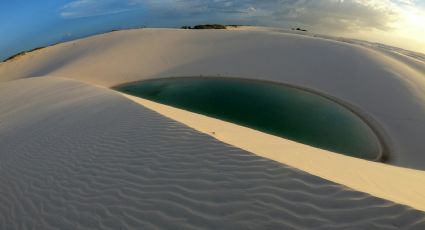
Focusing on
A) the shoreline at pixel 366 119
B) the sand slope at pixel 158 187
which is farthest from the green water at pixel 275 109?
the sand slope at pixel 158 187

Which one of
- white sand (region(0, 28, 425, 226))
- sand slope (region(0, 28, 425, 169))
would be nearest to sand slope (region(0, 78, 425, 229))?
white sand (region(0, 28, 425, 226))

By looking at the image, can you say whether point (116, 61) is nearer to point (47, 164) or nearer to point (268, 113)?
point (268, 113)

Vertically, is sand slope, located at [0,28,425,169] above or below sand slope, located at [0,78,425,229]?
above

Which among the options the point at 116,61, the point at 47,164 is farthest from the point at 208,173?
the point at 116,61

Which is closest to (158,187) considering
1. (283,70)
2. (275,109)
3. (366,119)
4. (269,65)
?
(275,109)

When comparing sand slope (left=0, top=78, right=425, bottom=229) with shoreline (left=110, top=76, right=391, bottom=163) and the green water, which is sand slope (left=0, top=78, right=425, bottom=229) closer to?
the green water

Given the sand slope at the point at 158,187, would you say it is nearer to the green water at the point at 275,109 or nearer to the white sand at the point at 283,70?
the white sand at the point at 283,70
